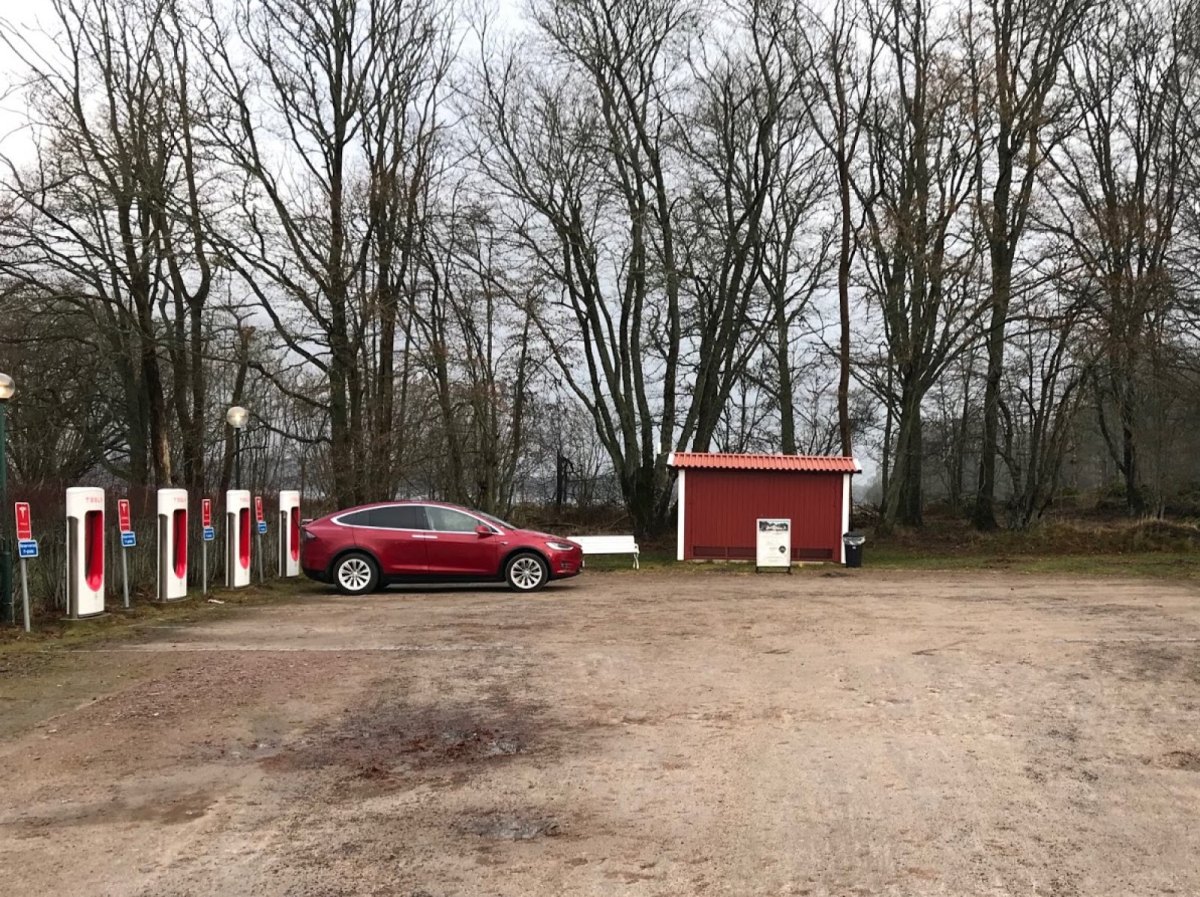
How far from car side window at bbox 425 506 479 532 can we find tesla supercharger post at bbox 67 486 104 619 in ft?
16.9

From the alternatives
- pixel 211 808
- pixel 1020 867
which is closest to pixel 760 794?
pixel 1020 867

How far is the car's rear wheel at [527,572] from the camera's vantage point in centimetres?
1670

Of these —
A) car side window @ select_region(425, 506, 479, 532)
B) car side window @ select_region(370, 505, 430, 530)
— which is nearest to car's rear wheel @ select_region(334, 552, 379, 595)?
car side window @ select_region(370, 505, 430, 530)

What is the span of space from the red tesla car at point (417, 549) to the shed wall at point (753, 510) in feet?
31.1

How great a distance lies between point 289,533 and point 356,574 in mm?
3301

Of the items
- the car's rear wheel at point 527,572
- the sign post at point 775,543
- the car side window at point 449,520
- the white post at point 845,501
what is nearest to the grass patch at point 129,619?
the car side window at point 449,520

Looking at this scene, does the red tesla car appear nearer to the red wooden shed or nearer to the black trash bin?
the red wooden shed

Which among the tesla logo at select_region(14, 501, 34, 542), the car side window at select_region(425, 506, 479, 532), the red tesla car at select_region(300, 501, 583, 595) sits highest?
the tesla logo at select_region(14, 501, 34, 542)

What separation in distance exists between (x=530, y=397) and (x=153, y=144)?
1267 centimetres

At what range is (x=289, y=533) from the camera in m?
19.2

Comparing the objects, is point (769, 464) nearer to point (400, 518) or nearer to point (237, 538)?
point (400, 518)

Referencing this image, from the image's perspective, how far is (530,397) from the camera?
32.1m

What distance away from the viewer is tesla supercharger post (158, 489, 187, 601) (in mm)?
14352

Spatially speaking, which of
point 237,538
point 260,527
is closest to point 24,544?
point 237,538
